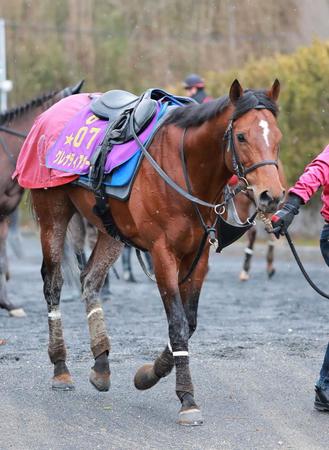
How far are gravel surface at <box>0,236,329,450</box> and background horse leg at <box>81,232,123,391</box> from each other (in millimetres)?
146

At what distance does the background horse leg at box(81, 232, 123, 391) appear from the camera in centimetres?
689

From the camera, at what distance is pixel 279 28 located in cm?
2994

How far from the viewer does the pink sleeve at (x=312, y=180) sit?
5969 millimetres

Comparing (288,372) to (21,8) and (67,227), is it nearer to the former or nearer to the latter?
(67,227)

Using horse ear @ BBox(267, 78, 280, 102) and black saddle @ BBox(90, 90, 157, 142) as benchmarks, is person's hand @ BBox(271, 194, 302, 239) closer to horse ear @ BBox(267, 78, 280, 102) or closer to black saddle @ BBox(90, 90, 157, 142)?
horse ear @ BBox(267, 78, 280, 102)

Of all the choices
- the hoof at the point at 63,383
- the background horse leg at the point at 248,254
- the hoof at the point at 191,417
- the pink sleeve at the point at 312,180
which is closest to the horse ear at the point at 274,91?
the pink sleeve at the point at 312,180

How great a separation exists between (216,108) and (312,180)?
72 centimetres

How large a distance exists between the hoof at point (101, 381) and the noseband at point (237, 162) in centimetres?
173

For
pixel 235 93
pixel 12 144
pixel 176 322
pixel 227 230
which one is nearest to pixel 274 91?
pixel 235 93

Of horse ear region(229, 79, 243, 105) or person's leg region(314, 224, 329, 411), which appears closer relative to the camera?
horse ear region(229, 79, 243, 105)

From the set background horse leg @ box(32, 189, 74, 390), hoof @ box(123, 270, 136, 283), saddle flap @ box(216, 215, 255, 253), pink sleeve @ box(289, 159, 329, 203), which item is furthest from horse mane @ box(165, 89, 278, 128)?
hoof @ box(123, 270, 136, 283)

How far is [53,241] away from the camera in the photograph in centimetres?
758

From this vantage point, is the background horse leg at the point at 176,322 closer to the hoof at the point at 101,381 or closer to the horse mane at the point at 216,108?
the hoof at the point at 101,381

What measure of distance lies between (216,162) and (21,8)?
90.9ft
